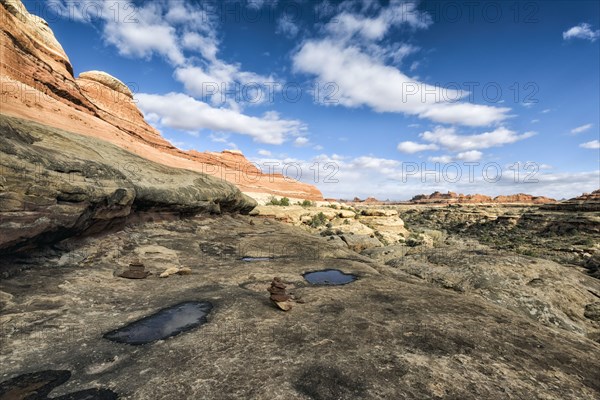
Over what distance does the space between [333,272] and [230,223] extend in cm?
1030

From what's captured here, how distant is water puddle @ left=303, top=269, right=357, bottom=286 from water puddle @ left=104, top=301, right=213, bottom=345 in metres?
3.33

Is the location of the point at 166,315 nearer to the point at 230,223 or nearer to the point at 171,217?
the point at 171,217

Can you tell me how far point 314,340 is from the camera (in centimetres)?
461

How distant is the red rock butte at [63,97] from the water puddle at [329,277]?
2856 cm

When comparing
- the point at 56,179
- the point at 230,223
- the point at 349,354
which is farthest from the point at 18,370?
the point at 230,223

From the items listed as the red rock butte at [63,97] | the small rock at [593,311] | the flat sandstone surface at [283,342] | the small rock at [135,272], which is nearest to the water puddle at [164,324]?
the flat sandstone surface at [283,342]

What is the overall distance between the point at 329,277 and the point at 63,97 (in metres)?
48.5

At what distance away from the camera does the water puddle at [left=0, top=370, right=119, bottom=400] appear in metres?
3.29

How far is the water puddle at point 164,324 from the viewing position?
15.5 ft

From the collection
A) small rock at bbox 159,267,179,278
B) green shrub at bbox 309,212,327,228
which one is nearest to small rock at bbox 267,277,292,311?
small rock at bbox 159,267,179,278

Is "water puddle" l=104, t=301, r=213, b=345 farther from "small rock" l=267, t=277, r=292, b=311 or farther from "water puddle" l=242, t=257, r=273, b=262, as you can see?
"water puddle" l=242, t=257, r=273, b=262

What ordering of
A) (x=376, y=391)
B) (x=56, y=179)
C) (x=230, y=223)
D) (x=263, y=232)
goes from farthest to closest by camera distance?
(x=230, y=223) → (x=263, y=232) → (x=56, y=179) → (x=376, y=391)

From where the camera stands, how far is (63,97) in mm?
39688

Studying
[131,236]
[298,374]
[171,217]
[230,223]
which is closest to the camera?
[298,374]
